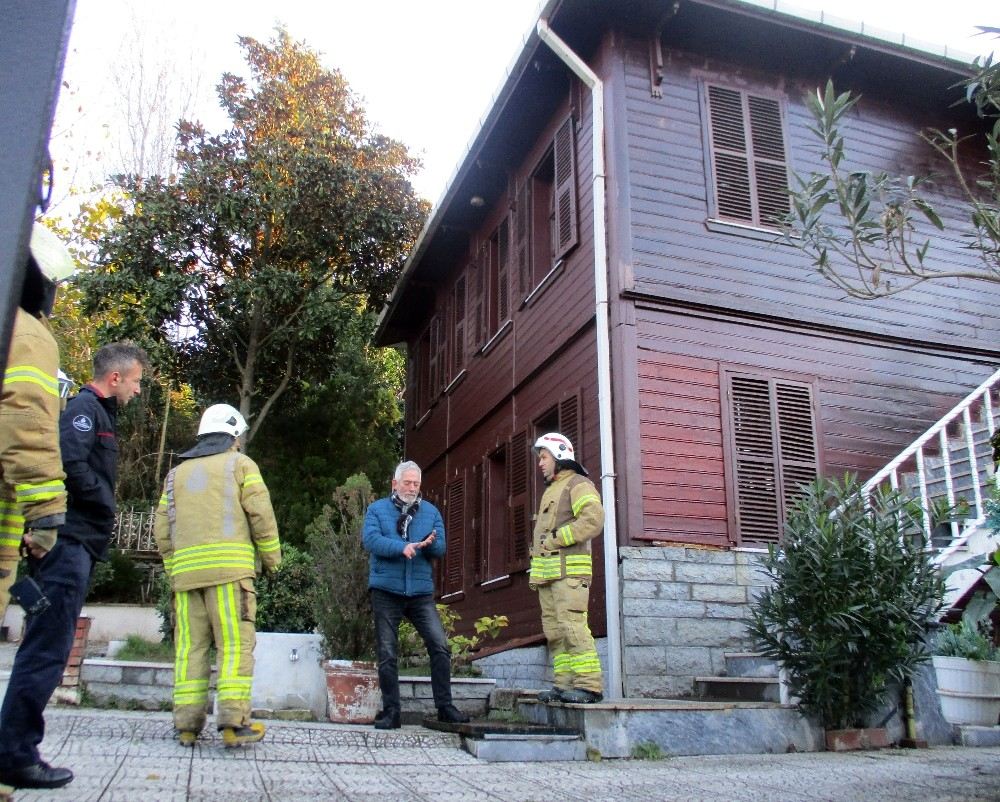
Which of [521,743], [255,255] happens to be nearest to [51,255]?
[521,743]

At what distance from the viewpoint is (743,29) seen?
9.88 metres

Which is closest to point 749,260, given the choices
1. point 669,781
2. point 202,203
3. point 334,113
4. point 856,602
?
point 856,602

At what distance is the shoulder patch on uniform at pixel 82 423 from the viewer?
4.14 meters

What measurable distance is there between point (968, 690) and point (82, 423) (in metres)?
6.27

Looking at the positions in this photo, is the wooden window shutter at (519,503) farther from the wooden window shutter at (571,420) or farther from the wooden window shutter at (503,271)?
the wooden window shutter at (503,271)

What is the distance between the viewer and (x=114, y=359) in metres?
4.41

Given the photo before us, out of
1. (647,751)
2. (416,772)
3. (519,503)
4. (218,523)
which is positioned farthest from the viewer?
(519,503)

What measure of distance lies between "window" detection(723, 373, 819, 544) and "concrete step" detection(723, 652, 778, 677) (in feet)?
3.63

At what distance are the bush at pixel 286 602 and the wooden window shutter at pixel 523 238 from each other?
14.4 ft

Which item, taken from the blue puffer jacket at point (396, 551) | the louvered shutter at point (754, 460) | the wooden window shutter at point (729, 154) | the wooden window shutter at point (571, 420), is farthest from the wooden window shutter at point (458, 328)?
the blue puffer jacket at point (396, 551)

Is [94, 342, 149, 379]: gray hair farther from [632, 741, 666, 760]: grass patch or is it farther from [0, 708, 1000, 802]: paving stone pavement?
[632, 741, 666, 760]: grass patch

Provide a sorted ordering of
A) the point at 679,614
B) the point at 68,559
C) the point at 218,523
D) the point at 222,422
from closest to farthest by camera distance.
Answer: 1. the point at 68,559
2. the point at 218,523
3. the point at 222,422
4. the point at 679,614

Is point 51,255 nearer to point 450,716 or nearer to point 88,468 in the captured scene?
point 88,468

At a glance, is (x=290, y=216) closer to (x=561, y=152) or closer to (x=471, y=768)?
(x=561, y=152)
